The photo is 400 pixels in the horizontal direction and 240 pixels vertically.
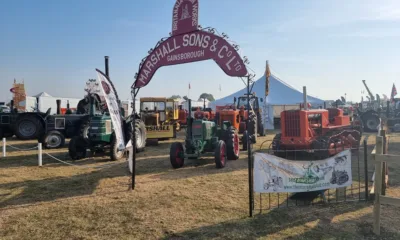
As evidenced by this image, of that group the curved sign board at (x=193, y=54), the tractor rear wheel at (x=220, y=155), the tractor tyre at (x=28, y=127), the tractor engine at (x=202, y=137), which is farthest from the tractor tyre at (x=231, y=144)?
the tractor tyre at (x=28, y=127)

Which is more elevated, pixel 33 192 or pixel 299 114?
pixel 299 114

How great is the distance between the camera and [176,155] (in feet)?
27.8

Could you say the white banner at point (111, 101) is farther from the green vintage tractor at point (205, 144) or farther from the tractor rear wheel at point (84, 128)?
the tractor rear wheel at point (84, 128)

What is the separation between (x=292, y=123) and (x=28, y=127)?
1312 cm

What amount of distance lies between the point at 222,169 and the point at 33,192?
454 centimetres

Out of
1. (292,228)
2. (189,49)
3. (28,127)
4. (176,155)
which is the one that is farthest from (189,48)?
(28,127)

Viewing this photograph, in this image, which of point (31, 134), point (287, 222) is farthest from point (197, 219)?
point (31, 134)

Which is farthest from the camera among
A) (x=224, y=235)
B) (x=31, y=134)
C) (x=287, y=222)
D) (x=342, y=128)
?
(x=31, y=134)

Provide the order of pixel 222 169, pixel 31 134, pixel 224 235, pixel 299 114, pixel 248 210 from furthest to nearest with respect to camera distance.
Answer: pixel 31 134 → pixel 299 114 → pixel 222 169 → pixel 248 210 → pixel 224 235

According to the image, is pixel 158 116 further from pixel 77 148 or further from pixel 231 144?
pixel 231 144

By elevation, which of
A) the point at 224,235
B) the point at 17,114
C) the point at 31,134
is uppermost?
the point at 17,114

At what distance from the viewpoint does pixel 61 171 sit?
8.36m

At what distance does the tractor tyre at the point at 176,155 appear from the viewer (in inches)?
333

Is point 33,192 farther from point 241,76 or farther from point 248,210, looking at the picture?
point 241,76
